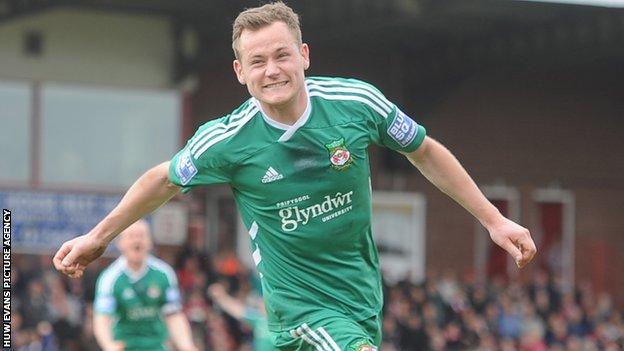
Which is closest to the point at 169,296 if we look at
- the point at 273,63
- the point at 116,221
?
the point at 116,221

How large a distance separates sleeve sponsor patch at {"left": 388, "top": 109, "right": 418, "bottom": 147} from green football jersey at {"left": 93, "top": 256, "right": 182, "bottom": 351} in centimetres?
617

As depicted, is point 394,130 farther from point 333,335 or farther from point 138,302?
point 138,302

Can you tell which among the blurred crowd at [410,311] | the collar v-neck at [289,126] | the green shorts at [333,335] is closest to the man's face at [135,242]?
the blurred crowd at [410,311]

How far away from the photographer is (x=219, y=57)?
24438mm

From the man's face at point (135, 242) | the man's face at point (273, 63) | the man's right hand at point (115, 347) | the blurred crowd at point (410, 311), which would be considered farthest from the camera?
the blurred crowd at point (410, 311)

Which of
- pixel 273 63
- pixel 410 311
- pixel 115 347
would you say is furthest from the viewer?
pixel 410 311

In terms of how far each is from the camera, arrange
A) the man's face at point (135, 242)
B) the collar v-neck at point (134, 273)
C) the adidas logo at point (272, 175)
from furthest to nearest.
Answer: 1. the collar v-neck at point (134, 273)
2. the man's face at point (135, 242)
3. the adidas logo at point (272, 175)

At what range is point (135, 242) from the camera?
1172 cm

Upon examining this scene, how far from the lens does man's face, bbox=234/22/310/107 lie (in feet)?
18.6

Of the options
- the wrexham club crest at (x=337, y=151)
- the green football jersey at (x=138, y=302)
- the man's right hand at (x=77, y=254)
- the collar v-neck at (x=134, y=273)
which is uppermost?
the wrexham club crest at (x=337, y=151)

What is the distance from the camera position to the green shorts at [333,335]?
5820mm

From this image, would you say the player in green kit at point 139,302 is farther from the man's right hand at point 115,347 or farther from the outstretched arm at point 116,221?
the outstretched arm at point 116,221

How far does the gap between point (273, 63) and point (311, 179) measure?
1.78ft

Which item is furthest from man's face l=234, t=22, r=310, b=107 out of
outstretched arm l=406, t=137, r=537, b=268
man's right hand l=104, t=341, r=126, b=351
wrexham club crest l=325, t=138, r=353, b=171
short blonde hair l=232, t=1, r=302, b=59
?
man's right hand l=104, t=341, r=126, b=351
